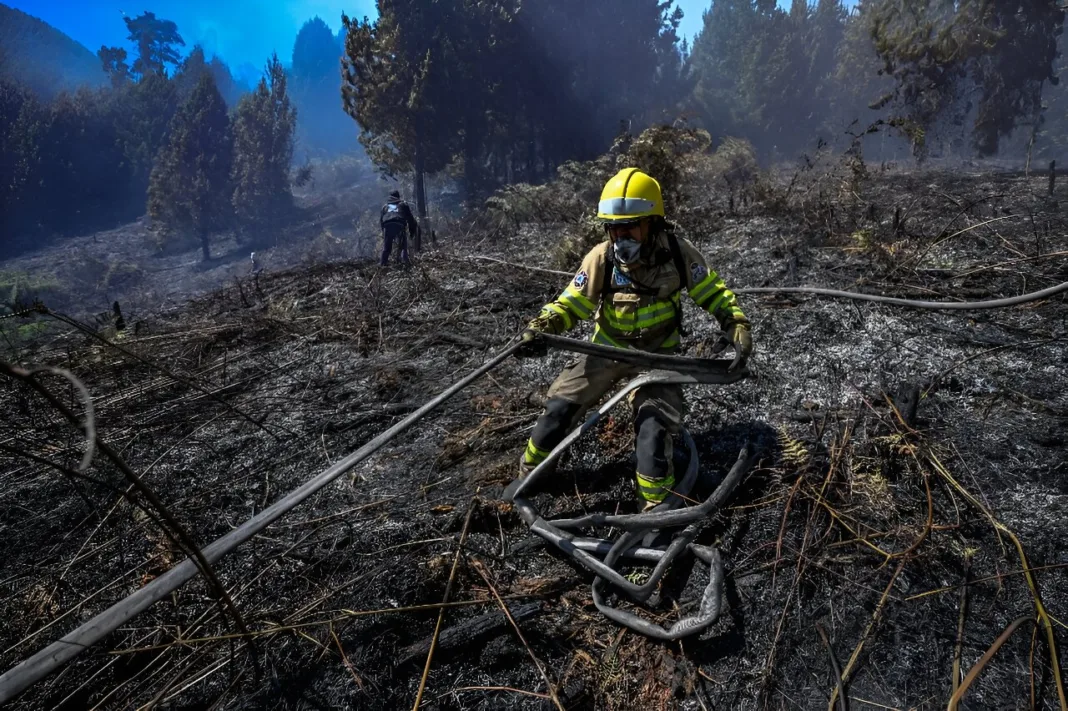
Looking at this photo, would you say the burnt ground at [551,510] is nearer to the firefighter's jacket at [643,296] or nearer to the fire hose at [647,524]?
the fire hose at [647,524]

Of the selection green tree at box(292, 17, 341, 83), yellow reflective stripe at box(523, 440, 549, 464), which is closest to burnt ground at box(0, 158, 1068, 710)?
yellow reflective stripe at box(523, 440, 549, 464)

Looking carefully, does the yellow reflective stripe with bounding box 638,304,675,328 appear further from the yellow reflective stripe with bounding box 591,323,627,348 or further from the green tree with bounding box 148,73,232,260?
the green tree with bounding box 148,73,232,260

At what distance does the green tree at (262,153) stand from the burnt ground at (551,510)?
25.3 metres

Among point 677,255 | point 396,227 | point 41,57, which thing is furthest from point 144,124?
point 677,255

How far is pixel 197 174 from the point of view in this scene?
1051 inches

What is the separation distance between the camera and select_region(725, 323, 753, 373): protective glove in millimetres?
2918

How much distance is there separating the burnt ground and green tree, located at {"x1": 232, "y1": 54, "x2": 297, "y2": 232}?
83.1ft

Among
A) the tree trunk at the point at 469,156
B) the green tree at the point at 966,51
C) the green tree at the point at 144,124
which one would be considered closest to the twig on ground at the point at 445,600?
the green tree at the point at 966,51

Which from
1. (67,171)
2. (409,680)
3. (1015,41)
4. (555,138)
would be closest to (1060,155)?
(1015,41)

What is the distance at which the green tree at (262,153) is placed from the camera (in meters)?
27.8

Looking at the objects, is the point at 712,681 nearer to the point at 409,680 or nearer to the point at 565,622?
the point at 565,622

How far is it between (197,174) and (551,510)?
30545 millimetres

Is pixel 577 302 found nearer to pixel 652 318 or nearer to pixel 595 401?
pixel 652 318

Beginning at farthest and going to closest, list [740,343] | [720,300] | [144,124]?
[144,124], [720,300], [740,343]
